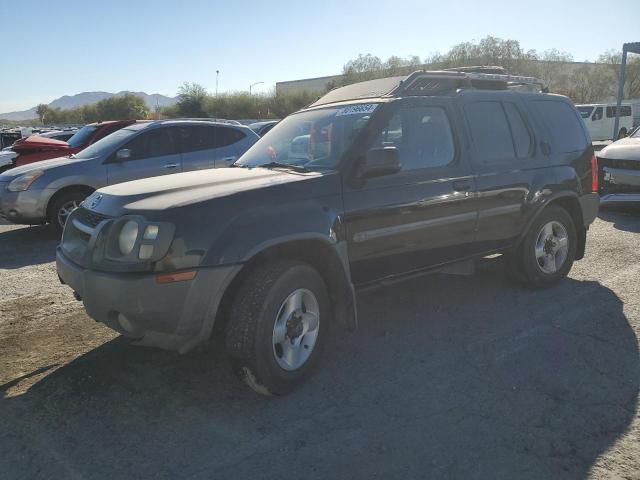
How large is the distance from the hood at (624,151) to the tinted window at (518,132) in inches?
196

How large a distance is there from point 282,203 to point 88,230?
127 cm

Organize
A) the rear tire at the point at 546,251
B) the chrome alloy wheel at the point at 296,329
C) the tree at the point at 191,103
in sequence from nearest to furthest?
the chrome alloy wheel at the point at 296,329
the rear tire at the point at 546,251
the tree at the point at 191,103

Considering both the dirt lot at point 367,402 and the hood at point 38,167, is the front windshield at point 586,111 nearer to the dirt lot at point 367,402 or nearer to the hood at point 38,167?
the dirt lot at point 367,402

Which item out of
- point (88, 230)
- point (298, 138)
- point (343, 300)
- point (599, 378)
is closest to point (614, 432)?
point (599, 378)

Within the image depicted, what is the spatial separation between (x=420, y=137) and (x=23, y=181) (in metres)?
6.25

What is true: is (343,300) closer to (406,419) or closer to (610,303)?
(406,419)

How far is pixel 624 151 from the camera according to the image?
914 cm

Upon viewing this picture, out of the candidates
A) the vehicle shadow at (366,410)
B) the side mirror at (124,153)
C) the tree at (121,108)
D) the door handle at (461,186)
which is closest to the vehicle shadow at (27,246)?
the side mirror at (124,153)

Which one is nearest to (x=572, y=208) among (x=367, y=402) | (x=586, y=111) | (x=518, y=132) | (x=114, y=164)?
(x=518, y=132)

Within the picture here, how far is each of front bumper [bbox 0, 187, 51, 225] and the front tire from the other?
5903 millimetres

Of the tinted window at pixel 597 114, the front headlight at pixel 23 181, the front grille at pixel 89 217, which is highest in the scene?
the tinted window at pixel 597 114

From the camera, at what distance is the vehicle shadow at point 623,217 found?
8328 mm

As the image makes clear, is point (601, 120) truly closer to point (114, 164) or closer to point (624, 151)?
point (624, 151)

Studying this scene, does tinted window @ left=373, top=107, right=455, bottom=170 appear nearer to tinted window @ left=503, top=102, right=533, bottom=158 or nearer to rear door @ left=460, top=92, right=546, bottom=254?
rear door @ left=460, top=92, right=546, bottom=254
